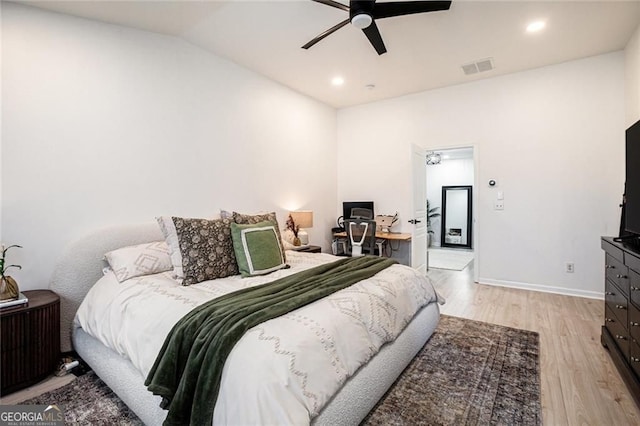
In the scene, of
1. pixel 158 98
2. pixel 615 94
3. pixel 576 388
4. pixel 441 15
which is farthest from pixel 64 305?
pixel 615 94

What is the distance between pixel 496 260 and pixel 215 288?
13.2 ft

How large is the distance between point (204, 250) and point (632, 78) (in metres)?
4.72

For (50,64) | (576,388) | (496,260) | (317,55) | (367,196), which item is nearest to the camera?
Result: (576,388)

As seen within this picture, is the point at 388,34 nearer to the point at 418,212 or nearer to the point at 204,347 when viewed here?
the point at 418,212

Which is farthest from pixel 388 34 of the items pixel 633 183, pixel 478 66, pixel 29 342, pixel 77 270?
pixel 29 342

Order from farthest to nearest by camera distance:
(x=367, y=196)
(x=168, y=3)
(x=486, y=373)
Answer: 1. (x=367, y=196)
2. (x=168, y=3)
3. (x=486, y=373)

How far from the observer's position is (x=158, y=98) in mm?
2975

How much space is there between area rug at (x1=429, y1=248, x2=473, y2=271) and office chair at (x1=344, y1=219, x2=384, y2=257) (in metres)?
2.21

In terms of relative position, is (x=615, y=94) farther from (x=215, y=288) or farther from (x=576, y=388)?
(x=215, y=288)

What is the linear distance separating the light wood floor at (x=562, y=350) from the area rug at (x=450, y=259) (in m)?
1.23

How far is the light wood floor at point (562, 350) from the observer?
1774mm

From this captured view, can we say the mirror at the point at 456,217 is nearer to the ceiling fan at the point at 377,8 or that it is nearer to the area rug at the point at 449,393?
the area rug at the point at 449,393

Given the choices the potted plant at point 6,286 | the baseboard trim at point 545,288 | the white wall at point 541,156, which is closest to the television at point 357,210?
the white wall at point 541,156

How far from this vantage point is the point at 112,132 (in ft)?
8.72
